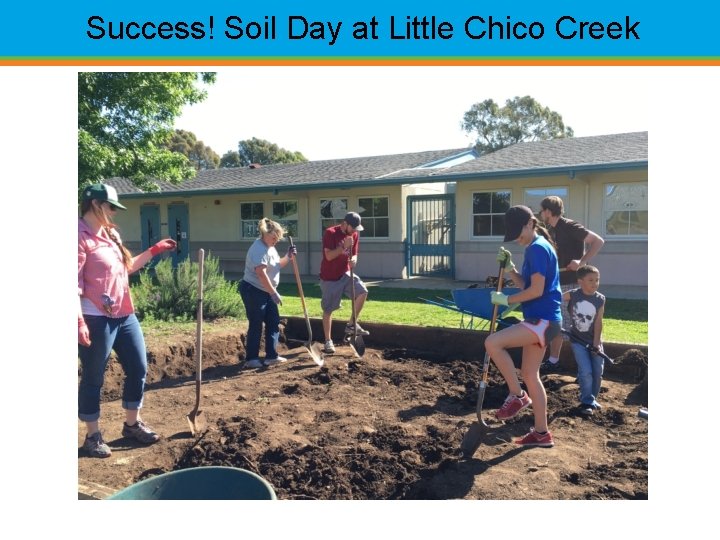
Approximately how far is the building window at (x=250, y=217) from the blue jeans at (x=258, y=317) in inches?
537

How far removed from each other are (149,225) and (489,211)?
13501 millimetres

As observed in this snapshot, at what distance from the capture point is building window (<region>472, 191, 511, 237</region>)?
15.8 meters

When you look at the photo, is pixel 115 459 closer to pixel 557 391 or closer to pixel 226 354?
pixel 226 354

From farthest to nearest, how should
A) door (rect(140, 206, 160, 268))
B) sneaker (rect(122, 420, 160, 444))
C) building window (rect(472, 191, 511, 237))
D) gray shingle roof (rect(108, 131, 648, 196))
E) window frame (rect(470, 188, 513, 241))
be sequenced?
door (rect(140, 206, 160, 268))
building window (rect(472, 191, 511, 237))
window frame (rect(470, 188, 513, 241))
gray shingle roof (rect(108, 131, 648, 196))
sneaker (rect(122, 420, 160, 444))

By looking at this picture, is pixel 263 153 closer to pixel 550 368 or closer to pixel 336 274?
pixel 336 274

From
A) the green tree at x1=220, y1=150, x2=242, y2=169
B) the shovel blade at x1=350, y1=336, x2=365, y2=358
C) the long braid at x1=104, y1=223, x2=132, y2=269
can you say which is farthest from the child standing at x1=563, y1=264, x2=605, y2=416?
the green tree at x1=220, y1=150, x2=242, y2=169

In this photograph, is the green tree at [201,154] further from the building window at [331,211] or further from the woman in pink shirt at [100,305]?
the woman in pink shirt at [100,305]

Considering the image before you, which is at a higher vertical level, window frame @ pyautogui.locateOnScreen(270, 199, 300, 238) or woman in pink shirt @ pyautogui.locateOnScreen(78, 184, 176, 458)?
window frame @ pyautogui.locateOnScreen(270, 199, 300, 238)

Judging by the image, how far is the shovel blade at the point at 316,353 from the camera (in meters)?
6.87

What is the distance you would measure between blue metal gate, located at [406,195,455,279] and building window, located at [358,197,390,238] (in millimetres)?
644

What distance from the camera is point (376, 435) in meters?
4.68

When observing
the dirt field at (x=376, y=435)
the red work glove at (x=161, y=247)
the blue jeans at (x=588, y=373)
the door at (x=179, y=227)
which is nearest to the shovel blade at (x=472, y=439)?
the dirt field at (x=376, y=435)

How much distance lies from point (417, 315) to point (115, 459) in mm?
6344

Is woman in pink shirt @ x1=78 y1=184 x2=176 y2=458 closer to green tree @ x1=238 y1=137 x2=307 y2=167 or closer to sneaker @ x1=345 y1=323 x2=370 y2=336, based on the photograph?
sneaker @ x1=345 y1=323 x2=370 y2=336
